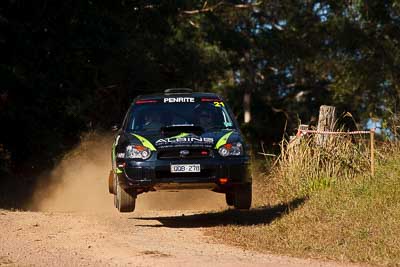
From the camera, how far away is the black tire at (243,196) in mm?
12828

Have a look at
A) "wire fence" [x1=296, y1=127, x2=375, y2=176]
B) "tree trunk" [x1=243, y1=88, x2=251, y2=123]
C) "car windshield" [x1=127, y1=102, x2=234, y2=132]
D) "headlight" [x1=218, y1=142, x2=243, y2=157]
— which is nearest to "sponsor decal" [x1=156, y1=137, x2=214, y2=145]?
"headlight" [x1=218, y1=142, x2=243, y2=157]

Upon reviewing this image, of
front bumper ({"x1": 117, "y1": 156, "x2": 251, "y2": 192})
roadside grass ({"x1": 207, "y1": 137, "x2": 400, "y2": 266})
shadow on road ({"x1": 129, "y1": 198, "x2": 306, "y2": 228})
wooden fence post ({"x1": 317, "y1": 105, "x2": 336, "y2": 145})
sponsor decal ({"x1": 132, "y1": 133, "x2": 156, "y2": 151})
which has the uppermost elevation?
wooden fence post ({"x1": 317, "y1": 105, "x2": 336, "y2": 145})

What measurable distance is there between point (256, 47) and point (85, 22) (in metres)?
22.5

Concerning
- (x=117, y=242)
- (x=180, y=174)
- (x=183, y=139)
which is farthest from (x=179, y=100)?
(x=117, y=242)

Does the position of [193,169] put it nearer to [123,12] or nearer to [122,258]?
[122,258]

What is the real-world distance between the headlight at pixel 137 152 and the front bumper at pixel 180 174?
75mm

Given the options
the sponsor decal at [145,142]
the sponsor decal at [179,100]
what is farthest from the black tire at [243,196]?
the sponsor decal at [179,100]

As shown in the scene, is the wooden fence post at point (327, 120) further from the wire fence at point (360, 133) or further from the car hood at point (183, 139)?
the car hood at point (183, 139)

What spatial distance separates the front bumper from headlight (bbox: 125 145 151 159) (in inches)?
2.9

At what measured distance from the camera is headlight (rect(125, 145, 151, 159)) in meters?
12.1

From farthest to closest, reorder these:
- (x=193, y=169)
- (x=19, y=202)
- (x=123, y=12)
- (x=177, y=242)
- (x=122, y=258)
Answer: (x=123, y=12), (x=19, y=202), (x=193, y=169), (x=177, y=242), (x=122, y=258)

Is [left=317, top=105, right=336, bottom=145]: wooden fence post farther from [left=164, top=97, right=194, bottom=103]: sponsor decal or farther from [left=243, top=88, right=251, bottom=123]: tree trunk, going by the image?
[left=243, top=88, right=251, bottom=123]: tree trunk

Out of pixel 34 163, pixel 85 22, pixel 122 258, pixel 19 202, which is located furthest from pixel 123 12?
pixel 122 258

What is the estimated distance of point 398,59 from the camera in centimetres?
3531
